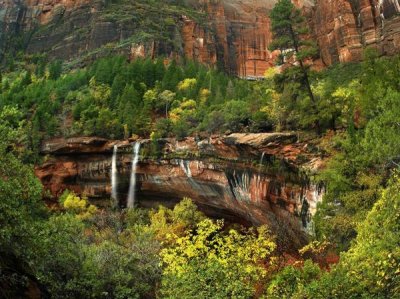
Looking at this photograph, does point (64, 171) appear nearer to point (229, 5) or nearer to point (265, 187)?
point (265, 187)

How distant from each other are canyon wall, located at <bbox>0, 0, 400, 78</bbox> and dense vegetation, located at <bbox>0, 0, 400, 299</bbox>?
38965mm

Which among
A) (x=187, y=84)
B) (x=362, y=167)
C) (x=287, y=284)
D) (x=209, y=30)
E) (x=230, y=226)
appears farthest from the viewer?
(x=209, y=30)

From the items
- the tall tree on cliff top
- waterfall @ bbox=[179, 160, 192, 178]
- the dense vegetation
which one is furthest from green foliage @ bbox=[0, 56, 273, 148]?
the tall tree on cliff top

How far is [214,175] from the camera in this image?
1689 inches

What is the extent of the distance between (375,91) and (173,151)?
81.4 ft

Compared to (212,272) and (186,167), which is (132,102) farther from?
(212,272)

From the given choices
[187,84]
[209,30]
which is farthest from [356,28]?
[187,84]

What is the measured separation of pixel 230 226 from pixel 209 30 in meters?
71.9

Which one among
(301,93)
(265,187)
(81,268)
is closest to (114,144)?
(265,187)

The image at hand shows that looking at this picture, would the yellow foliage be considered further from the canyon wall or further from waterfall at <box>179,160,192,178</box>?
waterfall at <box>179,160,192,178</box>

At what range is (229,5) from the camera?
12075cm

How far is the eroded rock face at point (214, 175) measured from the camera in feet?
111

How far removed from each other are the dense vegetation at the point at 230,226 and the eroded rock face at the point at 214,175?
6.42 ft

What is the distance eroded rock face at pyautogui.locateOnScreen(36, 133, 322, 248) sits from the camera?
3381 cm
